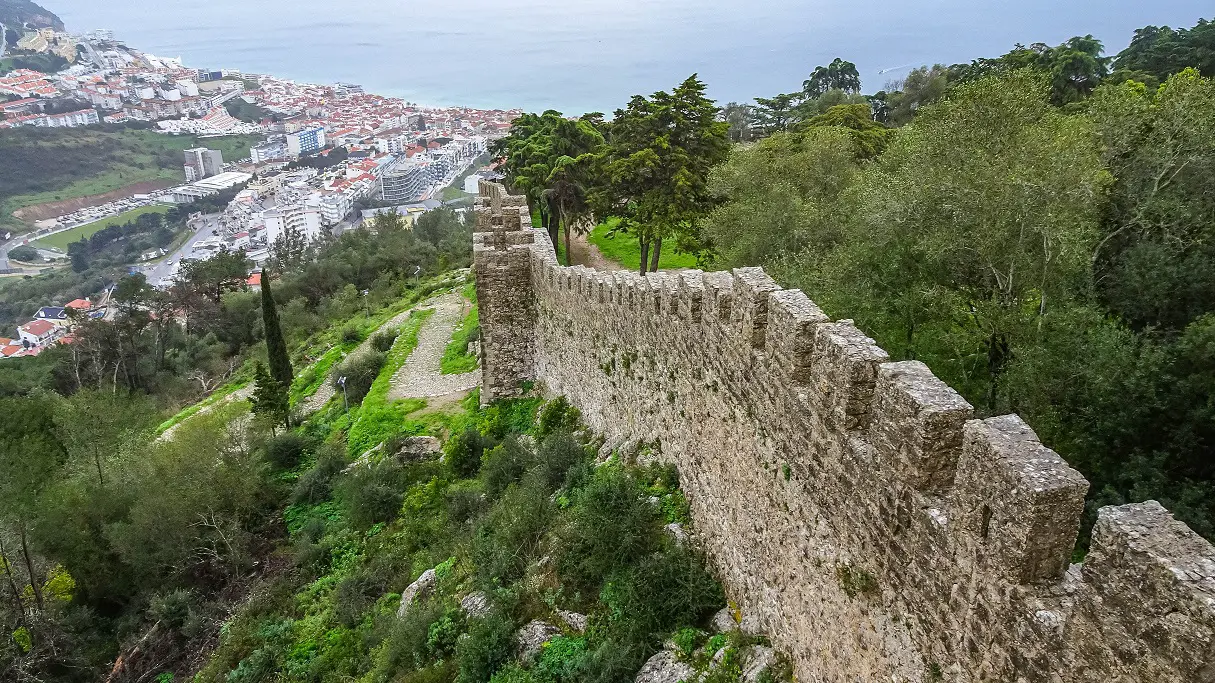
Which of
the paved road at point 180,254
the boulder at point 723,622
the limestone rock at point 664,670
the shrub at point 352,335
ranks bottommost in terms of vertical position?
the paved road at point 180,254

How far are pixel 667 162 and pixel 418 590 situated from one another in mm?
15143

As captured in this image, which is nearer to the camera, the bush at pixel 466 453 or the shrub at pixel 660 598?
the shrub at pixel 660 598

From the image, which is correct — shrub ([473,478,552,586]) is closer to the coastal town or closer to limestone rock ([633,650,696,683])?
limestone rock ([633,650,696,683])

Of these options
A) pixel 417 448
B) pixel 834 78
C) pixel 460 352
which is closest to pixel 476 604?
pixel 417 448

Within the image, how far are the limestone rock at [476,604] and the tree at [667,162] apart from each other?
13907 mm

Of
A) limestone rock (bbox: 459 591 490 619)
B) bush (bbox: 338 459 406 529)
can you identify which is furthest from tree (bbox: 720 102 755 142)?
limestone rock (bbox: 459 591 490 619)

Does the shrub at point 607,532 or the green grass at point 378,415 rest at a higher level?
the shrub at point 607,532

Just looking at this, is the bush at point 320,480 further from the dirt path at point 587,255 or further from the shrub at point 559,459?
the dirt path at point 587,255

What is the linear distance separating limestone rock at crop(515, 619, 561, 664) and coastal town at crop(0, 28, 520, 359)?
5269 cm

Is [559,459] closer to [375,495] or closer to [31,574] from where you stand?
[375,495]

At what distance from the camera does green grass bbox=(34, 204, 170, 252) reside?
10662 cm

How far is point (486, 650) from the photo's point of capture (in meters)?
8.46

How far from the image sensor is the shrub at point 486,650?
845cm

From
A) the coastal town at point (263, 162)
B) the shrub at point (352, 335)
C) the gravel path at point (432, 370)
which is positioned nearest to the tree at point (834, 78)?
the coastal town at point (263, 162)
